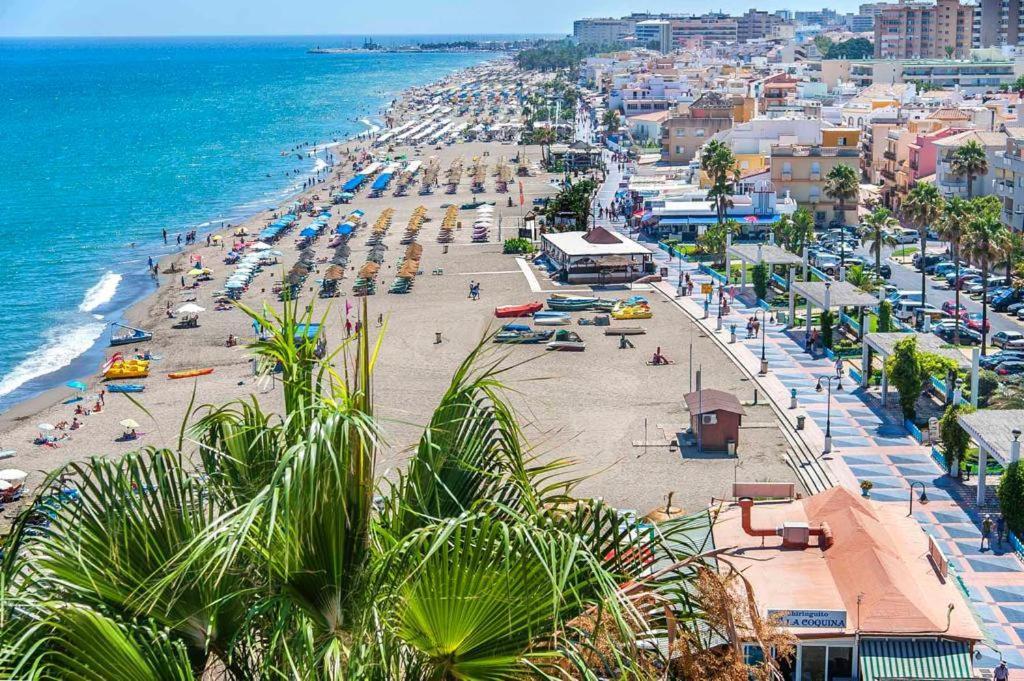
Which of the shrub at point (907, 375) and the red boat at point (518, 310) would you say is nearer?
the shrub at point (907, 375)

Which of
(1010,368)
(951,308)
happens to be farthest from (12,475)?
(951,308)

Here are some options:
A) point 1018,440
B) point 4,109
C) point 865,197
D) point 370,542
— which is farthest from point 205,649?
point 4,109

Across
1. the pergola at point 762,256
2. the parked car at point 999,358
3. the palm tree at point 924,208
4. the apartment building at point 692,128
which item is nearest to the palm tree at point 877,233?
the palm tree at point 924,208

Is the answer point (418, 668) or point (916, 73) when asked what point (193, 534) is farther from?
point (916, 73)

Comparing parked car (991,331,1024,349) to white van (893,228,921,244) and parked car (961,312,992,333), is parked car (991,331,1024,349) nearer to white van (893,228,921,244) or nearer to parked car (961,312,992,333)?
parked car (961,312,992,333)

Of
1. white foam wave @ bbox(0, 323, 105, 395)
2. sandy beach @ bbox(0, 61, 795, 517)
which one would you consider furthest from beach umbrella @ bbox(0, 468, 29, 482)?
white foam wave @ bbox(0, 323, 105, 395)

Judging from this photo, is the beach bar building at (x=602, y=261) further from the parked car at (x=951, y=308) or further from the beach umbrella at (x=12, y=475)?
the beach umbrella at (x=12, y=475)
